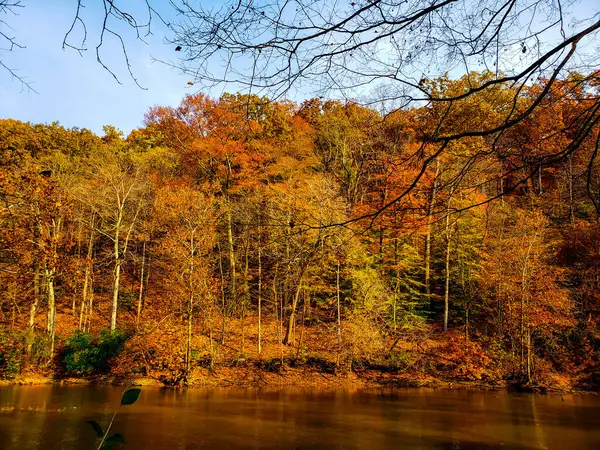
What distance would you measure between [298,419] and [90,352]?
908 centimetres

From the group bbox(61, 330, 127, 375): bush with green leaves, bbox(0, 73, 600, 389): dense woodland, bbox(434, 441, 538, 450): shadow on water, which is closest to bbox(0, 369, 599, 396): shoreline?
bbox(0, 73, 600, 389): dense woodland

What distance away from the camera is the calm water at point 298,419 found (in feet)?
27.2

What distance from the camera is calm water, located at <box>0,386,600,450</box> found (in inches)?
327

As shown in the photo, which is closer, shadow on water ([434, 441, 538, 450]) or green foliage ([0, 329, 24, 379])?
shadow on water ([434, 441, 538, 450])

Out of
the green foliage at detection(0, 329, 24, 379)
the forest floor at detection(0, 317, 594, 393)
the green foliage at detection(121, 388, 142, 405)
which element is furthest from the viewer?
the forest floor at detection(0, 317, 594, 393)

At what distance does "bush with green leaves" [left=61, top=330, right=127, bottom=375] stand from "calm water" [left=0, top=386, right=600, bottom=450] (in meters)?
1.42

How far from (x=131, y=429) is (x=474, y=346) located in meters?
12.9

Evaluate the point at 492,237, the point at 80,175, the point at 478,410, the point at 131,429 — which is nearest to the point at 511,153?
the point at 131,429

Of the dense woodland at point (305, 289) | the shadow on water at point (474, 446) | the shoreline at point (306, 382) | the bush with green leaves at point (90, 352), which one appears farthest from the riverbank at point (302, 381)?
the shadow on water at point (474, 446)

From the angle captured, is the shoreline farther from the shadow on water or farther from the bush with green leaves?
the shadow on water

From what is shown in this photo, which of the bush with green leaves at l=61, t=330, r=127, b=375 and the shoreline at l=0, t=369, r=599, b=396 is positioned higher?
the bush with green leaves at l=61, t=330, r=127, b=375

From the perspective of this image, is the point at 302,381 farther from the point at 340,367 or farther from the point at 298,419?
the point at 298,419

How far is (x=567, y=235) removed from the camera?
17.5 metres

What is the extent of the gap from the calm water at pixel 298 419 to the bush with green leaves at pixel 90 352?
1.42 m
